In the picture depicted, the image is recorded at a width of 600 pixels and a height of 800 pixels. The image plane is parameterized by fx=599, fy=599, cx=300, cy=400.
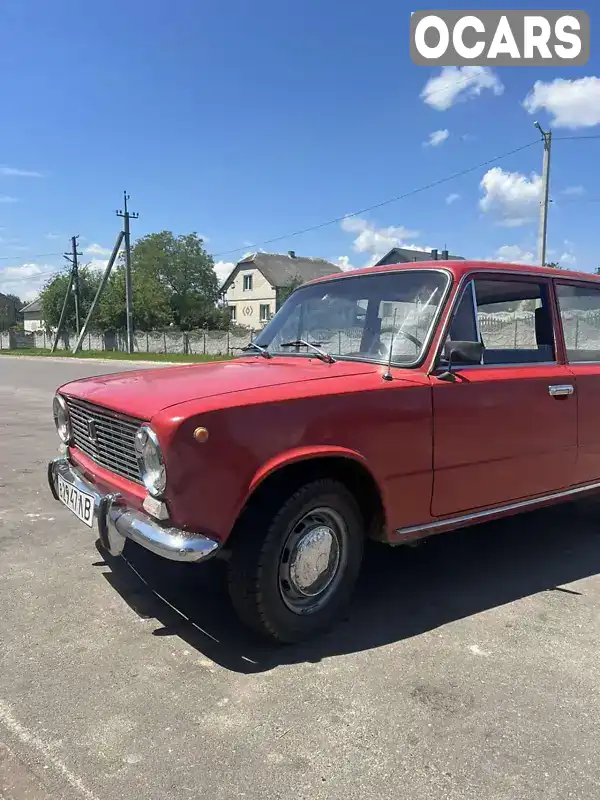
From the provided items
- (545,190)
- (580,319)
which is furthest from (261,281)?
(580,319)

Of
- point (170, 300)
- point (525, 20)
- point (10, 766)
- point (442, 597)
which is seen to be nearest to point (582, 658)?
point (442, 597)

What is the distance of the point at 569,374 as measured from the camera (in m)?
3.92

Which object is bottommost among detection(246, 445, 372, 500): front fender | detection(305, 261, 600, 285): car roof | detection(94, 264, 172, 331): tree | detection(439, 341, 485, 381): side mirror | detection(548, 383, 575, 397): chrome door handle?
detection(246, 445, 372, 500): front fender

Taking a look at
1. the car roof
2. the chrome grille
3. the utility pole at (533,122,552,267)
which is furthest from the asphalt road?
the utility pole at (533,122,552,267)

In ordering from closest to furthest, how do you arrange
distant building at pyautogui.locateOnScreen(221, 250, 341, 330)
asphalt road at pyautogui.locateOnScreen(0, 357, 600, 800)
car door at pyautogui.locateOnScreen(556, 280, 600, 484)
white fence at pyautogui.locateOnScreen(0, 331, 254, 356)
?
asphalt road at pyautogui.locateOnScreen(0, 357, 600, 800) → car door at pyautogui.locateOnScreen(556, 280, 600, 484) → white fence at pyautogui.locateOnScreen(0, 331, 254, 356) → distant building at pyautogui.locateOnScreen(221, 250, 341, 330)

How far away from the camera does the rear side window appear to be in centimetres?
411

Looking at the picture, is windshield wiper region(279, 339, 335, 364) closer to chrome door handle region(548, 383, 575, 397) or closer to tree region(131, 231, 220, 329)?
chrome door handle region(548, 383, 575, 397)

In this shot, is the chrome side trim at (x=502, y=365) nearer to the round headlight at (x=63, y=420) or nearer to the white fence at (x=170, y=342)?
the round headlight at (x=63, y=420)

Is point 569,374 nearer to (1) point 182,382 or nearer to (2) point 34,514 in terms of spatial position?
(1) point 182,382

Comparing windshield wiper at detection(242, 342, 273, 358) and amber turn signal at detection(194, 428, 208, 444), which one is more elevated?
windshield wiper at detection(242, 342, 273, 358)

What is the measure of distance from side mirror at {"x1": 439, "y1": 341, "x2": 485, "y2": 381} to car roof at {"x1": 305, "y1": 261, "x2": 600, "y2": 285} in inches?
18.3

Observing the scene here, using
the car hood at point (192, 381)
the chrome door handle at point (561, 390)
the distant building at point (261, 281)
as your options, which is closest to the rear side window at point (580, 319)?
the chrome door handle at point (561, 390)

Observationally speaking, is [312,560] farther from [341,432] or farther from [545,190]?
[545,190]

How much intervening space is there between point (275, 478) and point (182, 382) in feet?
2.57
